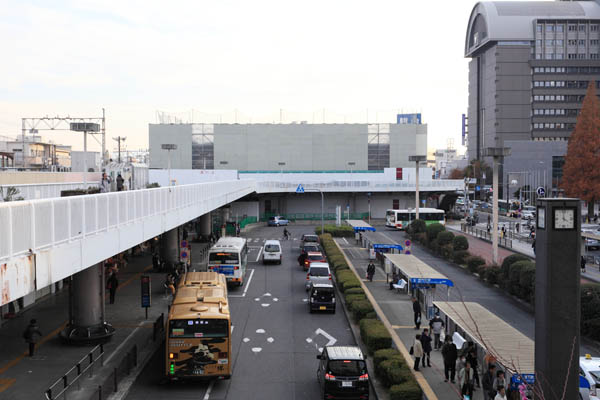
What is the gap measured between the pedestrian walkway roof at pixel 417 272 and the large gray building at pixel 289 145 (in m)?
69.4

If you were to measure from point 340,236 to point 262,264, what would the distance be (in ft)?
65.5

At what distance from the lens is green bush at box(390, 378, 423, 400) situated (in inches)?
565

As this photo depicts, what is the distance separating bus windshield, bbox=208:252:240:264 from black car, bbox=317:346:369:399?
1682 cm

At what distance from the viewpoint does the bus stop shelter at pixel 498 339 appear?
13.3 metres

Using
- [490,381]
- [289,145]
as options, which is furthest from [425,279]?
[289,145]

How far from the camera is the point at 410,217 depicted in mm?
67250

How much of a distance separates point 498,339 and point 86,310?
47.4ft

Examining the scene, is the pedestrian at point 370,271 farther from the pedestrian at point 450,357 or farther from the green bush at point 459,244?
the pedestrian at point 450,357

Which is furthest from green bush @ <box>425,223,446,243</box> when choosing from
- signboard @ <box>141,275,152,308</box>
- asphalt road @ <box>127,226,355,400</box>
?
signboard @ <box>141,275,152,308</box>

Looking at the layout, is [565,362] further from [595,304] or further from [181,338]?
[595,304]

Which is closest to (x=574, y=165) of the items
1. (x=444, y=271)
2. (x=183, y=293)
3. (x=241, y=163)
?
(x=444, y=271)

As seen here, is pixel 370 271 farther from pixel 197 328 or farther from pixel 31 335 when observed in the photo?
pixel 31 335

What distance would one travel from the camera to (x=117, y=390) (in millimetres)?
16328

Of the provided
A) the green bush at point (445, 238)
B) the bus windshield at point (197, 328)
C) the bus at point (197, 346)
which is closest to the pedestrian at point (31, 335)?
the bus at point (197, 346)
